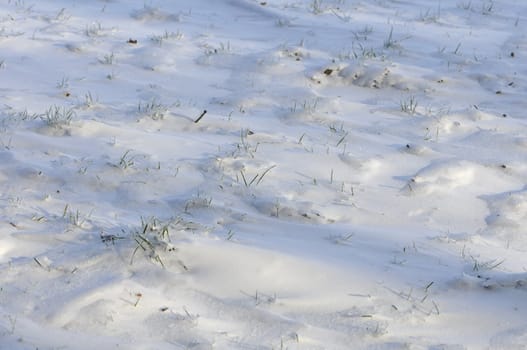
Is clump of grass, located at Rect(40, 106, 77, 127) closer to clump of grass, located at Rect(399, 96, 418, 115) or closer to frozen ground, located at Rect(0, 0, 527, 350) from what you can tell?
frozen ground, located at Rect(0, 0, 527, 350)

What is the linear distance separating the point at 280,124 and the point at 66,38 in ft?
7.06

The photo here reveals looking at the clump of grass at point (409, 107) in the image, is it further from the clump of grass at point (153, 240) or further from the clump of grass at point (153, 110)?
the clump of grass at point (153, 240)

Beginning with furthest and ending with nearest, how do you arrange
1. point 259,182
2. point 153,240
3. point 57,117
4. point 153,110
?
point 153,110, point 57,117, point 259,182, point 153,240

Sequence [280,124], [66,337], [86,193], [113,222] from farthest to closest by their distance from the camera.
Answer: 1. [280,124]
2. [86,193]
3. [113,222]
4. [66,337]

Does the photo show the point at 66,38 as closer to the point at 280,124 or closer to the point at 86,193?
the point at 280,124

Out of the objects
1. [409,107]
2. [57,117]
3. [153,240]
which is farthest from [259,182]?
[409,107]

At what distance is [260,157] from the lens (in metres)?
4.39

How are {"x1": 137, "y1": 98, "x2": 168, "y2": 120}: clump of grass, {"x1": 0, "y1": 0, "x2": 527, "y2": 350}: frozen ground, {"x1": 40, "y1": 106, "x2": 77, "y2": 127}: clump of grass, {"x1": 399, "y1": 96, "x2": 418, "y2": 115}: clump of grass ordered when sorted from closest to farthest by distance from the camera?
{"x1": 0, "y1": 0, "x2": 527, "y2": 350}: frozen ground
{"x1": 40, "y1": 106, "x2": 77, "y2": 127}: clump of grass
{"x1": 137, "y1": 98, "x2": 168, "y2": 120}: clump of grass
{"x1": 399, "y1": 96, "x2": 418, "y2": 115}: clump of grass

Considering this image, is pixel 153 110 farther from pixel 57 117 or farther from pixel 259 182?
pixel 259 182

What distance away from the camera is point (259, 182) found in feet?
13.5

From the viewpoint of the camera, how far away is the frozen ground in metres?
3.09

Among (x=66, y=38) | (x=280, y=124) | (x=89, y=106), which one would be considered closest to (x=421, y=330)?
(x=280, y=124)

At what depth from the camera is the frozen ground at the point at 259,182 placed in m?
3.09

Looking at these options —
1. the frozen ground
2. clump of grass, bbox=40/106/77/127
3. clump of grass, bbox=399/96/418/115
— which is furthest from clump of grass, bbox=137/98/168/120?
clump of grass, bbox=399/96/418/115
